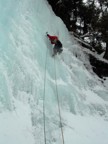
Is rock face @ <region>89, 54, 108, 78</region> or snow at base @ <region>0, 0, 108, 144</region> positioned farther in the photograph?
rock face @ <region>89, 54, 108, 78</region>

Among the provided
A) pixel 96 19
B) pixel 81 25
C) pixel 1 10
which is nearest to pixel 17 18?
pixel 1 10

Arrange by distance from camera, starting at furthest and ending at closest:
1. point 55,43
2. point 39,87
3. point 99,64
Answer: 1. point 99,64
2. point 55,43
3. point 39,87

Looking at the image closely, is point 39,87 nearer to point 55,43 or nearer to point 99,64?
point 55,43

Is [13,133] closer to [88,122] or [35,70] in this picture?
[35,70]

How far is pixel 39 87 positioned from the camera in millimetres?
12766

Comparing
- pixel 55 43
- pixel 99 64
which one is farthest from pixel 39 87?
pixel 99 64

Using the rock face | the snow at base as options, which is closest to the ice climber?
the snow at base

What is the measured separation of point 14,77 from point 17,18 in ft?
11.3

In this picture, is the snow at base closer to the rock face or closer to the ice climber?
the ice climber

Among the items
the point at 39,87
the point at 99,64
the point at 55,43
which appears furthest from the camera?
the point at 99,64

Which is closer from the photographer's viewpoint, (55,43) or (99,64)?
(55,43)

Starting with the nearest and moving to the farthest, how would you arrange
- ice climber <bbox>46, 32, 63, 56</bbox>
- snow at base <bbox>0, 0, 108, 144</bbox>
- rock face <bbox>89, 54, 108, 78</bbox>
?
snow at base <bbox>0, 0, 108, 144</bbox> → ice climber <bbox>46, 32, 63, 56</bbox> → rock face <bbox>89, 54, 108, 78</bbox>

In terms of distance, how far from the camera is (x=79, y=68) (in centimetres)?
1869

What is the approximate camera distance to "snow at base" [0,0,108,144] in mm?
10406
